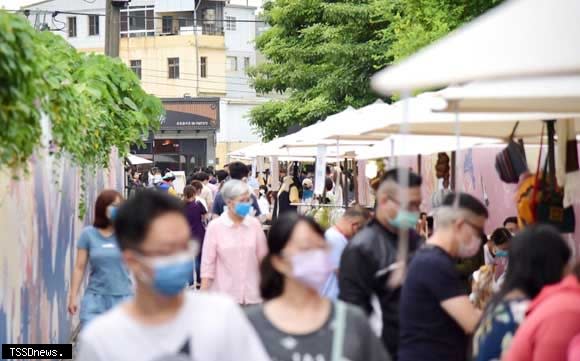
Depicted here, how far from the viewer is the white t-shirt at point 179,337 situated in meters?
4.28

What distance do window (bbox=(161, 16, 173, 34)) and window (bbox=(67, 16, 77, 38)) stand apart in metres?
4.94

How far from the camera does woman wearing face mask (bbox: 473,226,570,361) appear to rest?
5883 millimetres

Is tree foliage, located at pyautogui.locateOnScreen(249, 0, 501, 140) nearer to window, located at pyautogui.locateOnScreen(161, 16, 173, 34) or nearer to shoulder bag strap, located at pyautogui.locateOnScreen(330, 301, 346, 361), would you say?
shoulder bag strap, located at pyautogui.locateOnScreen(330, 301, 346, 361)

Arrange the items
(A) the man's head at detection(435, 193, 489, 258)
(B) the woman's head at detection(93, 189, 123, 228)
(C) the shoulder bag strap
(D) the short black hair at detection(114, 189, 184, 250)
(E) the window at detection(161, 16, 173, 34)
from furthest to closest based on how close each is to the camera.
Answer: (E) the window at detection(161, 16, 173, 34) < (B) the woman's head at detection(93, 189, 123, 228) < (A) the man's head at detection(435, 193, 489, 258) < (C) the shoulder bag strap < (D) the short black hair at detection(114, 189, 184, 250)

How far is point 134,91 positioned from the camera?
61.5 feet

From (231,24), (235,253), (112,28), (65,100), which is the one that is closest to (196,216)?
(112,28)

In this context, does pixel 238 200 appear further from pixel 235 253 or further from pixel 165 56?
pixel 165 56

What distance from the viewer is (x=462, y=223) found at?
7.13m

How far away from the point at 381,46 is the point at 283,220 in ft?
103

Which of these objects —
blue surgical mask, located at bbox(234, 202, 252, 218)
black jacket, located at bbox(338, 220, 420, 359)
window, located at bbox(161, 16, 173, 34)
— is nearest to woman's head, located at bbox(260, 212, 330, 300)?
black jacket, located at bbox(338, 220, 420, 359)

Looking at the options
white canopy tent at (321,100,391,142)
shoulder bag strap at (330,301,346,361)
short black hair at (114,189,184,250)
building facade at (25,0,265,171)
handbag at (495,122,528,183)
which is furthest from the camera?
building facade at (25,0,265,171)

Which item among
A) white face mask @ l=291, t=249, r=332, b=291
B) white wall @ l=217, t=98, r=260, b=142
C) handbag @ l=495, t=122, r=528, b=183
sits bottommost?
white face mask @ l=291, t=249, r=332, b=291

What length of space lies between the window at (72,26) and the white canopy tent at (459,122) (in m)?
65.5

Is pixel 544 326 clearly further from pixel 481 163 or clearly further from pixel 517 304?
pixel 481 163
